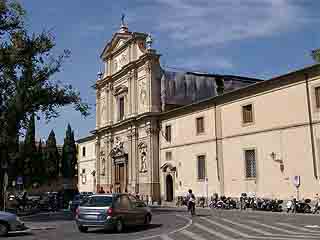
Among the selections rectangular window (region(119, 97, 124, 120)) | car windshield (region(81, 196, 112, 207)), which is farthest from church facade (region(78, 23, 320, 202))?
car windshield (region(81, 196, 112, 207))

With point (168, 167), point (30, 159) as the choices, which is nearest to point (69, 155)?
point (30, 159)

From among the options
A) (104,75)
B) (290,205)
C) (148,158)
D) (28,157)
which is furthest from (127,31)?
(290,205)

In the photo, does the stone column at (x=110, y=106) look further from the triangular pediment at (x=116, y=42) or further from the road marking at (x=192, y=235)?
the road marking at (x=192, y=235)

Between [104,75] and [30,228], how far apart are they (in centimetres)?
4048

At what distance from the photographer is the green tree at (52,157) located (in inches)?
3156

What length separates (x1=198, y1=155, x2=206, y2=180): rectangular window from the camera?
3788 centimetres

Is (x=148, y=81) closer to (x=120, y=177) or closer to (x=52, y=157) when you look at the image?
(x=120, y=177)

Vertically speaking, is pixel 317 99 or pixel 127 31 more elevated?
pixel 127 31

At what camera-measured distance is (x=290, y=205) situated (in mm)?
27906

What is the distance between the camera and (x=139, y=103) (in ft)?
159

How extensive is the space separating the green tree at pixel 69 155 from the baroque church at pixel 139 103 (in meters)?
25.5

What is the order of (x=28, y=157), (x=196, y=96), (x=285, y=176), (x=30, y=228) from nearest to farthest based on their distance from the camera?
(x=30, y=228) < (x=285, y=176) < (x=196, y=96) < (x=28, y=157)

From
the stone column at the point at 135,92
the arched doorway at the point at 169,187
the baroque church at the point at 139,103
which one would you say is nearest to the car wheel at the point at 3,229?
the baroque church at the point at 139,103

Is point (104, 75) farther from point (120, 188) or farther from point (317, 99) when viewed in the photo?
point (317, 99)
